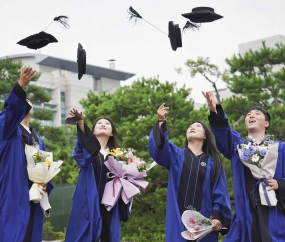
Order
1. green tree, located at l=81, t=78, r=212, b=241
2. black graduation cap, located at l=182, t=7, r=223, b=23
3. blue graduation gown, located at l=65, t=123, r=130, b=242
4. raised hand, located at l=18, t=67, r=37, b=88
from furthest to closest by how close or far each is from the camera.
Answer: green tree, located at l=81, t=78, r=212, b=241
black graduation cap, located at l=182, t=7, r=223, b=23
blue graduation gown, located at l=65, t=123, r=130, b=242
raised hand, located at l=18, t=67, r=37, b=88

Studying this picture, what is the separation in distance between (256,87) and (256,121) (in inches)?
322

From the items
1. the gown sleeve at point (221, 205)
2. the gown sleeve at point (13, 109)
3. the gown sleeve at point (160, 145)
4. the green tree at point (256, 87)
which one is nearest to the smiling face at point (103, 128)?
the gown sleeve at point (160, 145)

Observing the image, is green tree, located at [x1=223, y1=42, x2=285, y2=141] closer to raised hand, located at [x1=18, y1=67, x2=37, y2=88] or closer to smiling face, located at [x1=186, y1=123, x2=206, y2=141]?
smiling face, located at [x1=186, y1=123, x2=206, y2=141]

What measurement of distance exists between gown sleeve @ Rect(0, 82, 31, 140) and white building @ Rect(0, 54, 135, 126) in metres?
47.8

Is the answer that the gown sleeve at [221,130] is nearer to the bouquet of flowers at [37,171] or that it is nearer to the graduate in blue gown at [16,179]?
the bouquet of flowers at [37,171]

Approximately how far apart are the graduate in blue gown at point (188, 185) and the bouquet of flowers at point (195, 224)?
0.29ft

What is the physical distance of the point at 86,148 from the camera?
190 inches

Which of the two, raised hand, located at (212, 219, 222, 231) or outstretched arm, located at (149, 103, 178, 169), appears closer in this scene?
raised hand, located at (212, 219, 222, 231)

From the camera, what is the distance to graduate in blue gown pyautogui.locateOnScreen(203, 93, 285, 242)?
4.20m

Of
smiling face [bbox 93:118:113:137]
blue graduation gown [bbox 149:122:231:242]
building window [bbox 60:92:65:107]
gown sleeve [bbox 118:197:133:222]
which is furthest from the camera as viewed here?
building window [bbox 60:92:65:107]

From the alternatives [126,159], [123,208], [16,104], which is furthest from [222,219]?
[16,104]

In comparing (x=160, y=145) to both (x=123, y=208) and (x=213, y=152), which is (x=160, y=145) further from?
(x=123, y=208)

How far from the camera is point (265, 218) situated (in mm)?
4223

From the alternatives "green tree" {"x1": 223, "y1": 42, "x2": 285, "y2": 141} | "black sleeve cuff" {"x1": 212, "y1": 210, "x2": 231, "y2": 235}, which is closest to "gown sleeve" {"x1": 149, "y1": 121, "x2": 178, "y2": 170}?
"black sleeve cuff" {"x1": 212, "y1": 210, "x2": 231, "y2": 235}
